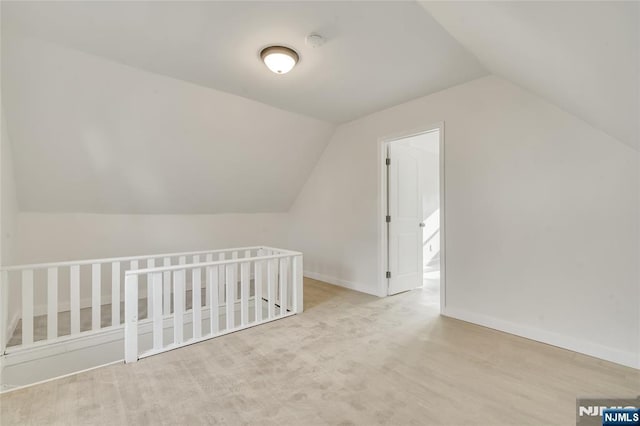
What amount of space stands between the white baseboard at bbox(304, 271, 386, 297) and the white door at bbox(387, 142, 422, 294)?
30cm

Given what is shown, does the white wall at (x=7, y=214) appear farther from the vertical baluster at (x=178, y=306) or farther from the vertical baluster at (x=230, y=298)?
the vertical baluster at (x=230, y=298)

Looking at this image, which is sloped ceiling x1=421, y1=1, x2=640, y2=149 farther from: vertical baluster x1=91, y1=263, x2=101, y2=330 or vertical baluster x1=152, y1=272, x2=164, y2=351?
vertical baluster x1=91, y1=263, x2=101, y2=330

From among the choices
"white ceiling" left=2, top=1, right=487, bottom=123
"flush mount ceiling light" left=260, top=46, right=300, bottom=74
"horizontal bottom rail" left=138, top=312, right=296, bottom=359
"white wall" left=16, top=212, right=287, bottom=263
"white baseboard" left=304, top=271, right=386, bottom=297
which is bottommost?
"horizontal bottom rail" left=138, top=312, right=296, bottom=359

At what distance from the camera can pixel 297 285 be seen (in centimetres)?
312

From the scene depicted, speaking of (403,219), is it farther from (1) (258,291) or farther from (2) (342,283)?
(1) (258,291)

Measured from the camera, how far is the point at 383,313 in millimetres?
3111

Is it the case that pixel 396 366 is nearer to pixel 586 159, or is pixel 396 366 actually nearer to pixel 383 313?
pixel 383 313

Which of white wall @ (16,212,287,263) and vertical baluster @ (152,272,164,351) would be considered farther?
white wall @ (16,212,287,263)

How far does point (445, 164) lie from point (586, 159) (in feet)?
3.66

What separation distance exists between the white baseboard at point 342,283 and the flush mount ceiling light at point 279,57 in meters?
2.84

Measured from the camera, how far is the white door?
3.80 metres

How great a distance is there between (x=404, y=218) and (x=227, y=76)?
2797mm

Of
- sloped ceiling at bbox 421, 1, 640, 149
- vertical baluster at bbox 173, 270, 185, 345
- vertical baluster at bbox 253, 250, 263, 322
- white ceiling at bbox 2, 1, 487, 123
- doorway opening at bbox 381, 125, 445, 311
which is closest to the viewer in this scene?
sloped ceiling at bbox 421, 1, 640, 149

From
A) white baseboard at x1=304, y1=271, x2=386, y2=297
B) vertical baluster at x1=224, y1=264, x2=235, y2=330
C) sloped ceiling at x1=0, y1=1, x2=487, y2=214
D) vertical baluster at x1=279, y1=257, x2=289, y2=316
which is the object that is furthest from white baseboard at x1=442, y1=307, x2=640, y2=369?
sloped ceiling at x1=0, y1=1, x2=487, y2=214
